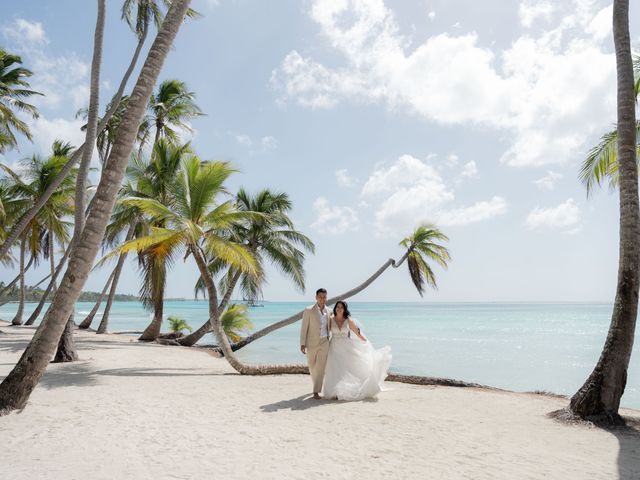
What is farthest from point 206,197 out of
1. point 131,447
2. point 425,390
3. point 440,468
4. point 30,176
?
point 30,176

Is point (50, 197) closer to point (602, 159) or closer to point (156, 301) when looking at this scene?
point (156, 301)

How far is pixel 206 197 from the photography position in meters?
12.1

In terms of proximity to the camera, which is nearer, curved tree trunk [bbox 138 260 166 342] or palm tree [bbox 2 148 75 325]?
curved tree trunk [bbox 138 260 166 342]

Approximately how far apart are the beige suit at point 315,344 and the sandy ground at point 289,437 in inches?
18.6

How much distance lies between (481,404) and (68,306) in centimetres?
648

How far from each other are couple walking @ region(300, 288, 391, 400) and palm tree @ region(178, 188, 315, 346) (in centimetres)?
1146

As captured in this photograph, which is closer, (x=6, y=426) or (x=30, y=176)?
(x=6, y=426)

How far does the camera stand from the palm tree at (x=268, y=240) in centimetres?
1959

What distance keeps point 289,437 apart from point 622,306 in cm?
505

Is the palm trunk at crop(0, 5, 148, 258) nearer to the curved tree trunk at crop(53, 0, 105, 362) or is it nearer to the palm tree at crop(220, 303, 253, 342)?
the curved tree trunk at crop(53, 0, 105, 362)

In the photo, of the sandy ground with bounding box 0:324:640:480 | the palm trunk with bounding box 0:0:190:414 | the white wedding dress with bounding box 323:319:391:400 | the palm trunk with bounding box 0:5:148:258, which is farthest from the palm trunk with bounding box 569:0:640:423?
the palm trunk with bounding box 0:5:148:258

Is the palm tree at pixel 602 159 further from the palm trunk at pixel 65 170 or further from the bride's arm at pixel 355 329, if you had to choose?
the palm trunk at pixel 65 170

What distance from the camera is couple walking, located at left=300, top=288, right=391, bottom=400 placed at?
7.66 meters

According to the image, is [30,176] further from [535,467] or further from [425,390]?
[535,467]
